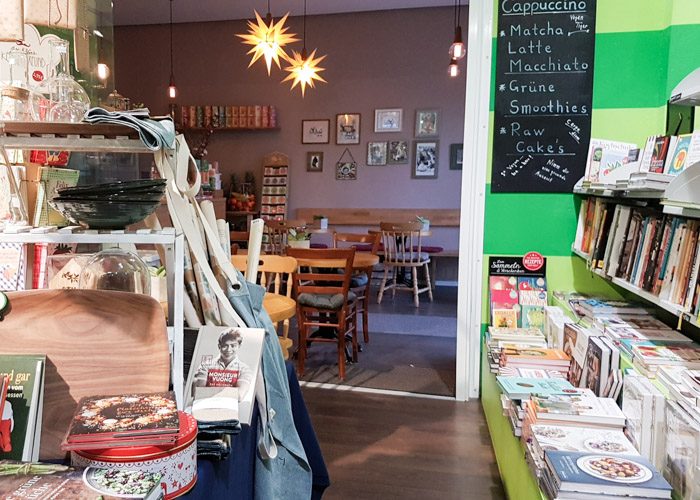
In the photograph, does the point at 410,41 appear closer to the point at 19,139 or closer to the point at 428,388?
the point at 428,388

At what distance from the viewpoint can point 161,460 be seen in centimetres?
97

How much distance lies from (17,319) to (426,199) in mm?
7365

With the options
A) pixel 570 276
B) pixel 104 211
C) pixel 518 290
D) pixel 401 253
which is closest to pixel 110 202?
pixel 104 211

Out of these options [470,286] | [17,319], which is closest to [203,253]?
[17,319]

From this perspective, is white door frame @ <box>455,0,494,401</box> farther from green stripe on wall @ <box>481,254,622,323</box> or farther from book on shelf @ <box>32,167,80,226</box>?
book on shelf @ <box>32,167,80,226</box>

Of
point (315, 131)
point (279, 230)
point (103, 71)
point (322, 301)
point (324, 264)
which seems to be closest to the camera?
point (103, 71)

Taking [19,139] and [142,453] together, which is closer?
[142,453]

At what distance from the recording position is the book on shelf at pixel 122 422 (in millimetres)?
952

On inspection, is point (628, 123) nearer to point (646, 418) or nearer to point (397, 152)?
point (646, 418)

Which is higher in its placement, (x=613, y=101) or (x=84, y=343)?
(x=613, y=101)

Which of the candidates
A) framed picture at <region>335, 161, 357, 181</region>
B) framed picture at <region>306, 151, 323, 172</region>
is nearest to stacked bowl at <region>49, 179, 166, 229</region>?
framed picture at <region>335, 161, 357, 181</region>

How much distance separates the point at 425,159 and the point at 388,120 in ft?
2.65

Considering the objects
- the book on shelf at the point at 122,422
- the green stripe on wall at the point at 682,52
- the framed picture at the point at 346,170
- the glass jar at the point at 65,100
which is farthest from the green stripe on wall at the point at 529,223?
the framed picture at the point at 346,170

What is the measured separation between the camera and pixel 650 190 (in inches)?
79.5
